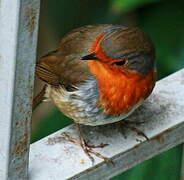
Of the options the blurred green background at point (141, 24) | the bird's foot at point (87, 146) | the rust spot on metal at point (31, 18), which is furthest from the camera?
the blurred green background at point (141, 24)

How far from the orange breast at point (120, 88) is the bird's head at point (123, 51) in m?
0.02

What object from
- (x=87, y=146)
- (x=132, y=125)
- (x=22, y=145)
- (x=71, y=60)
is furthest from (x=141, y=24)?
(x=22, y=145)

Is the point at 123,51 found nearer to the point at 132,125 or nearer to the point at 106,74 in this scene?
the point at 106,74

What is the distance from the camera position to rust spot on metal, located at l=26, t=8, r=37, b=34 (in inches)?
73.8

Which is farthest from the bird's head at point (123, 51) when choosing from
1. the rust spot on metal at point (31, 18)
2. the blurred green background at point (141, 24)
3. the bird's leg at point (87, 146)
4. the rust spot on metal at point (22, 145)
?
the rust spot on metal at point (31, 18)

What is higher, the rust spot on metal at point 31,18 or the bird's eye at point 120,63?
the rust spot on metal at point 31,18

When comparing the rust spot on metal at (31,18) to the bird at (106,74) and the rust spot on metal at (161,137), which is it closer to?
the bird at (106,74)

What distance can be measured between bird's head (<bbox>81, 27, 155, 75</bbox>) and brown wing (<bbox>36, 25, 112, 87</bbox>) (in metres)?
0.10

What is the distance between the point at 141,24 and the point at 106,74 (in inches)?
53.6

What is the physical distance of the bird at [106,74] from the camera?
2.80 metres

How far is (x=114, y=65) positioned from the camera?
9.44ft

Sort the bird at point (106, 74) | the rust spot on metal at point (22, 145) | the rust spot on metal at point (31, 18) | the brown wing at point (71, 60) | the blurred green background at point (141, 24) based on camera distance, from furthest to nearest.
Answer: the blurred green background at point (141, 24) < the brown wing at point (71, 60) < the bird at point (106, 74) < the rust spot on metal at point (22, 145) < the rust spot on metal at point (31, 18)

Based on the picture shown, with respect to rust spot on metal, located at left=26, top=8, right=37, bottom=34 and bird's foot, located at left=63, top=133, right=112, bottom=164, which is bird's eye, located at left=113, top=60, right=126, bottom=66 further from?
rust spot on metal, located at left=26, top=8, right=37, bottom=34

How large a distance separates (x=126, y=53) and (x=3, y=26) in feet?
3.38
